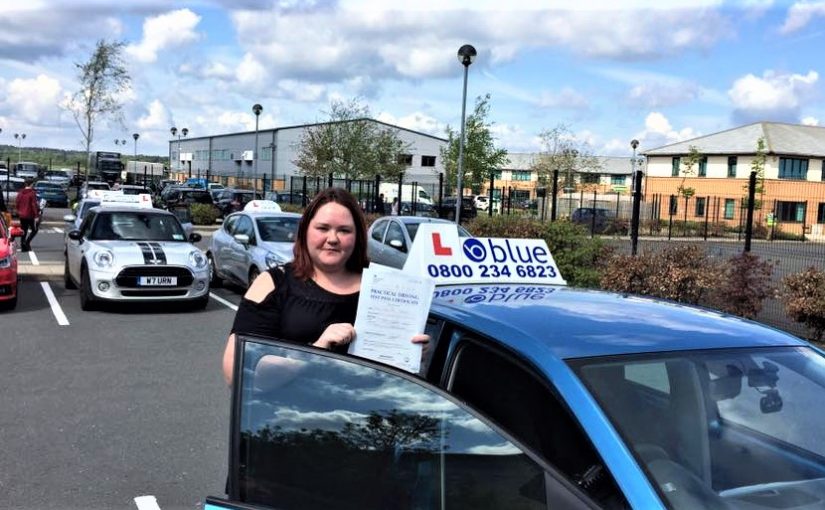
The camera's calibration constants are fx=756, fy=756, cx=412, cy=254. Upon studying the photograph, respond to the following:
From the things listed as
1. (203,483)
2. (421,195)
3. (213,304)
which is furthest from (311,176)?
(203,483)

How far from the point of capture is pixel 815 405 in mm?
2518

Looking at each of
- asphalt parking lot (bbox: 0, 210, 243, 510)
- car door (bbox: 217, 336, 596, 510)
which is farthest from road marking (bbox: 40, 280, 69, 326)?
car door (bbox: 217, 336, 596, 510)

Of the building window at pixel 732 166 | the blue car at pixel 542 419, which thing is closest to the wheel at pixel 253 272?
the blue car at pixel 542 419

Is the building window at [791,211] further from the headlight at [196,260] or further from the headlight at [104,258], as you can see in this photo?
the headlight at [104,258]

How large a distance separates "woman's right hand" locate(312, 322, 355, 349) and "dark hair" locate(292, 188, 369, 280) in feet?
1.75

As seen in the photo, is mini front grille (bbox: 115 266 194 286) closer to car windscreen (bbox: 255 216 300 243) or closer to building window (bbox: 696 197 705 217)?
car windscreen (bbox: 255 216 300 243)

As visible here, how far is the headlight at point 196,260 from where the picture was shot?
37.1 ft

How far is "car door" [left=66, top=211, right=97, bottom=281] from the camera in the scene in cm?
1157

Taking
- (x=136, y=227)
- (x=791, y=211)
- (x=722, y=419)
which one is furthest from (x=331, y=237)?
(x=791, y=211)

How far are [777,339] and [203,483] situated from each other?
3375mm

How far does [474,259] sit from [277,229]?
30.8 feet

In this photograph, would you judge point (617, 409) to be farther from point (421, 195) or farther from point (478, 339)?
point (421, 195)

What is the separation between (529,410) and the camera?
2225 millimetres

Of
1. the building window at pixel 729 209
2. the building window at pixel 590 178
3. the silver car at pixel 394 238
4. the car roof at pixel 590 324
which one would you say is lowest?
the silver car at pixel 394 238
